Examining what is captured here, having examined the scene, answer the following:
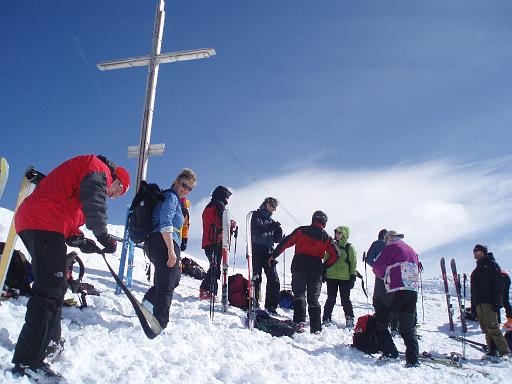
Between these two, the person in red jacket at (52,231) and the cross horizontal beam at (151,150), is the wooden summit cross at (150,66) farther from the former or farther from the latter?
the person in red jacket at (52,231)

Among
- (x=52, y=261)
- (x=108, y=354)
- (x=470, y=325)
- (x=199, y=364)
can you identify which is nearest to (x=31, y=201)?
(x=52, y=261)

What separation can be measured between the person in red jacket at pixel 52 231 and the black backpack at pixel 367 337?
14.6 ft

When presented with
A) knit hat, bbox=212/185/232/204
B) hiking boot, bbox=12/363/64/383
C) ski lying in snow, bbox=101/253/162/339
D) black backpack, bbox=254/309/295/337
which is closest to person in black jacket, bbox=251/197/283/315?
knit hat, bbox=212/185/232/204

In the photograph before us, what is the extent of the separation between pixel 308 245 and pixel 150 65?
592 cm

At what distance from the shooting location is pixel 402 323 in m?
5.96

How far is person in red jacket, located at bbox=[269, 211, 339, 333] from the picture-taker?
23.0ft

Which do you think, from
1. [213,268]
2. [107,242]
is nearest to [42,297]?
[107,242]

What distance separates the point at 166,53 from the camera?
9.64 metres

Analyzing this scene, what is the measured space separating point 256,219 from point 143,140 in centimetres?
309

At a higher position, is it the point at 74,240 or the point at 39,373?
the point at 74,240

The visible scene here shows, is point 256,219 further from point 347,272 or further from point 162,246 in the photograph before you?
point 162,246

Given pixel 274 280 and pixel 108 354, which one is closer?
pixel 108 354

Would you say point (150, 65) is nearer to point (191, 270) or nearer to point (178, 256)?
point (191, 270)

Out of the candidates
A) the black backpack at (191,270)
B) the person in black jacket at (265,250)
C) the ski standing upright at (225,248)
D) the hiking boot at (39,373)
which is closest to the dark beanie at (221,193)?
the ski standing upright at (225,248)
